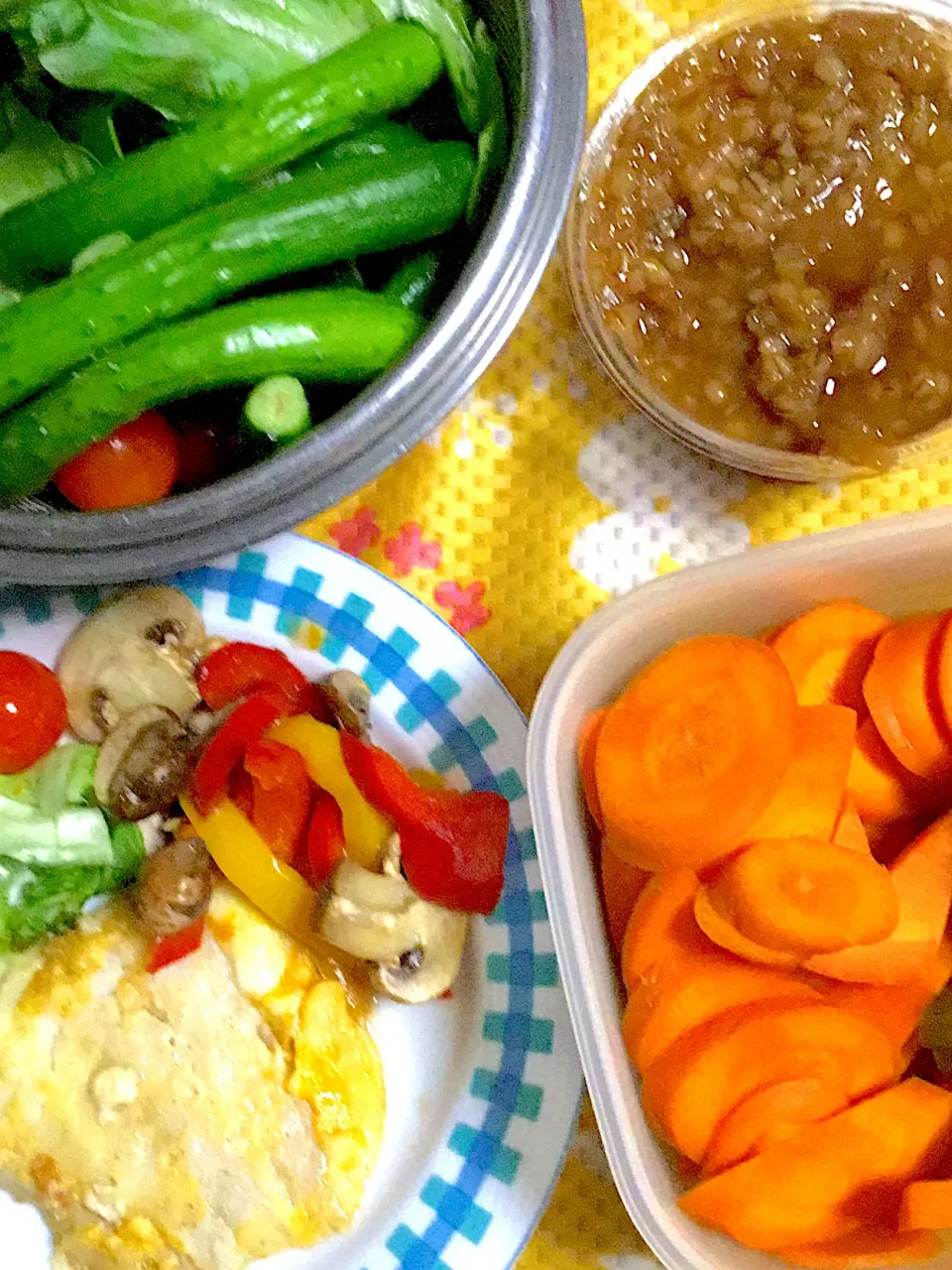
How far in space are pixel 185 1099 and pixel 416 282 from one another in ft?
2.37

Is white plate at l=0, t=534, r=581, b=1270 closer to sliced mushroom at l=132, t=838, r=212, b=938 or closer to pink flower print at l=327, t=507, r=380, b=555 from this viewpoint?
pink flower print at l=327, t=507, r=380, b=555

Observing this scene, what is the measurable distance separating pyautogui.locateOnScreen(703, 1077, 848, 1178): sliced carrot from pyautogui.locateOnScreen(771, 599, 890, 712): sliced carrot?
0.30 meters

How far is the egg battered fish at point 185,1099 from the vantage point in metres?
Result: 0.94

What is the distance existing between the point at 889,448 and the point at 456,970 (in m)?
0.58

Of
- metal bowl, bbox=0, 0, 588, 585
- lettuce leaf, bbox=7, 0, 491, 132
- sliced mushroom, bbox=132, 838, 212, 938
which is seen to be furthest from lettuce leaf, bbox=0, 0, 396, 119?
sliced mushroom, bbox=132, 838, 212, 938

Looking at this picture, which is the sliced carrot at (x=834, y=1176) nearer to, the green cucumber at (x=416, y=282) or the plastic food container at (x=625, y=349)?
the plastic food container at (x=625, y=349)

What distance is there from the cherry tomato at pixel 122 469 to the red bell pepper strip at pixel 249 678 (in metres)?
0.20

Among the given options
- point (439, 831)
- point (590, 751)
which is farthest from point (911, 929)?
point (439, 831)

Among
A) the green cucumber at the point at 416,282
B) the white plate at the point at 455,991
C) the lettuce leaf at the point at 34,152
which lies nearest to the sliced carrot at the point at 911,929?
the white plate at the point at 455,991

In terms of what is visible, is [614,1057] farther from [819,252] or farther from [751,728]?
[819,252]

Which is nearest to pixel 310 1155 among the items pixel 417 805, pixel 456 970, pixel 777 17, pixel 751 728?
pixel 456 970

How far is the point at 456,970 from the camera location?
95 centimetres

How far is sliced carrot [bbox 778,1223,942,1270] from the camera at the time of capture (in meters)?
0.79

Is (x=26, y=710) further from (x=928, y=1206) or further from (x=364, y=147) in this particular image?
(x=928, y=1206)
